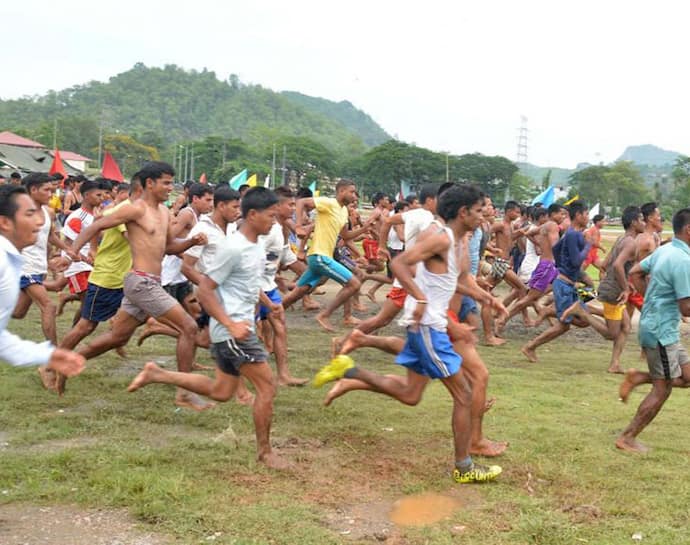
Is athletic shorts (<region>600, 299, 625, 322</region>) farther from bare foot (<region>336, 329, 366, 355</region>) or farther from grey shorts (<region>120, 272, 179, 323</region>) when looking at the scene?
grey shorts (<region>120, 272, 179, 323</region>)

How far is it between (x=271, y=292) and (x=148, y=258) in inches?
62.5

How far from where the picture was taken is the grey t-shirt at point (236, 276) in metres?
5.27

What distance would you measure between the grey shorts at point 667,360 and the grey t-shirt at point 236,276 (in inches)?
116

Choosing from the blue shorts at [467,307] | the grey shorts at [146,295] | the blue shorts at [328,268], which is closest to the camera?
the grey shorts at [146,295]

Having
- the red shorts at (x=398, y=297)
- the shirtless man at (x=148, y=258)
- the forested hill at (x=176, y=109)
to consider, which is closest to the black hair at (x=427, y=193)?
A: the red shorts at (x=398, y=297)

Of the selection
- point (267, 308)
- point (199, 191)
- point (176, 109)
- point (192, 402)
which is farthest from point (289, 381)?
point (176, 109)

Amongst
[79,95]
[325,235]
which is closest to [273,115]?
[79,95]

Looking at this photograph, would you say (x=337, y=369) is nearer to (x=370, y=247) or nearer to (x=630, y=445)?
(x=630, y=445)

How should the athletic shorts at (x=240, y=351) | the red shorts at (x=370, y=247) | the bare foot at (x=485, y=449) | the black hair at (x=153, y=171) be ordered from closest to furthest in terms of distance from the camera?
1. the athletic shorts at (x=240, y=351)
2. the bare foot at (x=485, y=449)
3. the black hair at (x=153, y=171)
4. the red shorts at (x=370, y=247)

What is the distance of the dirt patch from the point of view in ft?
13.9

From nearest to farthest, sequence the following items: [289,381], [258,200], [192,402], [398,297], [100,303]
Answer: [258,200]
[192,402]
[100,303]
[289,381]
[398,297]

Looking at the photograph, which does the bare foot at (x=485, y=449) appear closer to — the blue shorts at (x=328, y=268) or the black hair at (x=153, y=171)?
the black hair at (x=153, y=171)

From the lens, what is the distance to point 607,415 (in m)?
7.23

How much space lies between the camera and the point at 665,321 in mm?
5930
